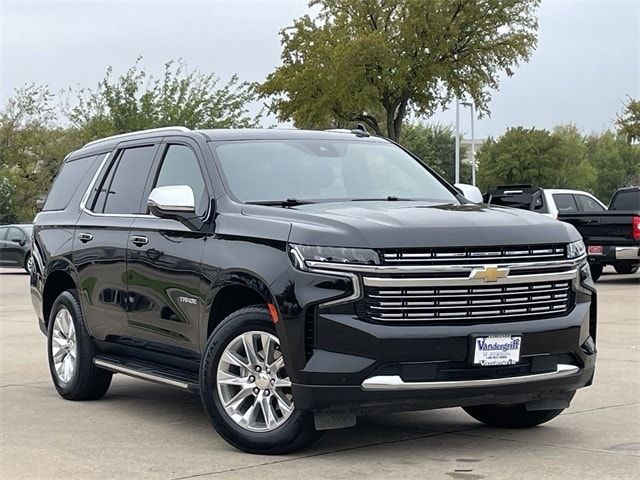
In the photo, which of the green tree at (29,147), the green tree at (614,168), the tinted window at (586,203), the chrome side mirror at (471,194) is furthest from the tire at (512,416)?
the green tree at (614,168)

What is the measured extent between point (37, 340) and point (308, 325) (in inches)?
304

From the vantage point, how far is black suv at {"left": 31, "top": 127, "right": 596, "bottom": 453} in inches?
240

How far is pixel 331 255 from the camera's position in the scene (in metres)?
6.19

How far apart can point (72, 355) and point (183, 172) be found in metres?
1.92

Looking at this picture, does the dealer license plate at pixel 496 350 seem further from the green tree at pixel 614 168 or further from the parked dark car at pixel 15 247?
the green tree at pixel 614 168

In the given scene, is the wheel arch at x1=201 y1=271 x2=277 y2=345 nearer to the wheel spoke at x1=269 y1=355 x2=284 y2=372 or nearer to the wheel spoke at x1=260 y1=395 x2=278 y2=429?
the wheel spoke at x1=269 y1=355 x2=284 y2=372

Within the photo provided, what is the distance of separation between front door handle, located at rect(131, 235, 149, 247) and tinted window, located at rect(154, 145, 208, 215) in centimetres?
41

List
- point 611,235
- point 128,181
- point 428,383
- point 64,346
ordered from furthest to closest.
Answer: point 611,235
point 64,346
point 128,181
point 428,383

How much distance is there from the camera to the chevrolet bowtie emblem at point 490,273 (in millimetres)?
6219

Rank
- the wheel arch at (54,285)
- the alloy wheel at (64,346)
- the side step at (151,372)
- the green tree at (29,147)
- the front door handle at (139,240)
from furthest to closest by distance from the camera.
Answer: the green tree at (29,147)
the wheel arch at (54,285)
the alloy wheel at (64,346)
the front door handle at (139,240)
the side step at (151,372)

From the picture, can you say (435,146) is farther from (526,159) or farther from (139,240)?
(139,240)

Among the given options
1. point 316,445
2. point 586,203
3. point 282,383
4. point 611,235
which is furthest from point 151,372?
point 586,203

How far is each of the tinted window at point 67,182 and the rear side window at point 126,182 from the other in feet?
1.84

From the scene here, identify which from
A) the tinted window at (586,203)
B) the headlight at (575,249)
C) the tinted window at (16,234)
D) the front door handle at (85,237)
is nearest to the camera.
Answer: the headlight at (575,249)
